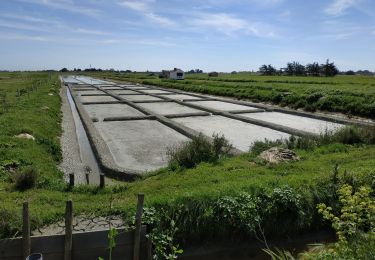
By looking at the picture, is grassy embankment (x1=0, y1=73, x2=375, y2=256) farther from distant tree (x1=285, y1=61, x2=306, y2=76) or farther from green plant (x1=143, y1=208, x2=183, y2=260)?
distant tree (x1=285, y1=61, x2=306, y2=76)

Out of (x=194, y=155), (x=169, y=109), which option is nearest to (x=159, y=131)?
(x=194, y=155)

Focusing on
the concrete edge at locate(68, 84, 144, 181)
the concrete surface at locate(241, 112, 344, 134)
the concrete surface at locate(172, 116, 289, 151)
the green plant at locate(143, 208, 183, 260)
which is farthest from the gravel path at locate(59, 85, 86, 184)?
the concrete surface at locate(241, 112, 344, 134)

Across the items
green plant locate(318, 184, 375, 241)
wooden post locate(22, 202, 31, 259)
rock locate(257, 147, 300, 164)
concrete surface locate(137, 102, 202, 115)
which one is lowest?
wooden post locate(22, 202, 31, 259)

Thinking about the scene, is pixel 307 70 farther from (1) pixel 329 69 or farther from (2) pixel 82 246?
(2) pixel 82 246

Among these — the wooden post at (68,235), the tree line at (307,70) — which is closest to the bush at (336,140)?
the wooden post at (68,235)

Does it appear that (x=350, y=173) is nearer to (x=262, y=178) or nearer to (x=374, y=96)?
(x=262, y=178)

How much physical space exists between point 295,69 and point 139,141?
232ft

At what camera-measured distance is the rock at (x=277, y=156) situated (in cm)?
801

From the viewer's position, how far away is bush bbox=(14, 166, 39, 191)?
647 cm

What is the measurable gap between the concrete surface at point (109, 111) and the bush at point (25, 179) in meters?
10.3

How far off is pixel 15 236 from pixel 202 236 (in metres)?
2.63

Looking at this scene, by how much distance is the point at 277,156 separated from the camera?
8.14 metres

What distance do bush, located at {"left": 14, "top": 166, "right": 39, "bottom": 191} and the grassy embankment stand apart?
0.15 metres

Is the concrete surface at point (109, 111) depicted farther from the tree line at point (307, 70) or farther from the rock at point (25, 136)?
the tree line at point (307, 70)
